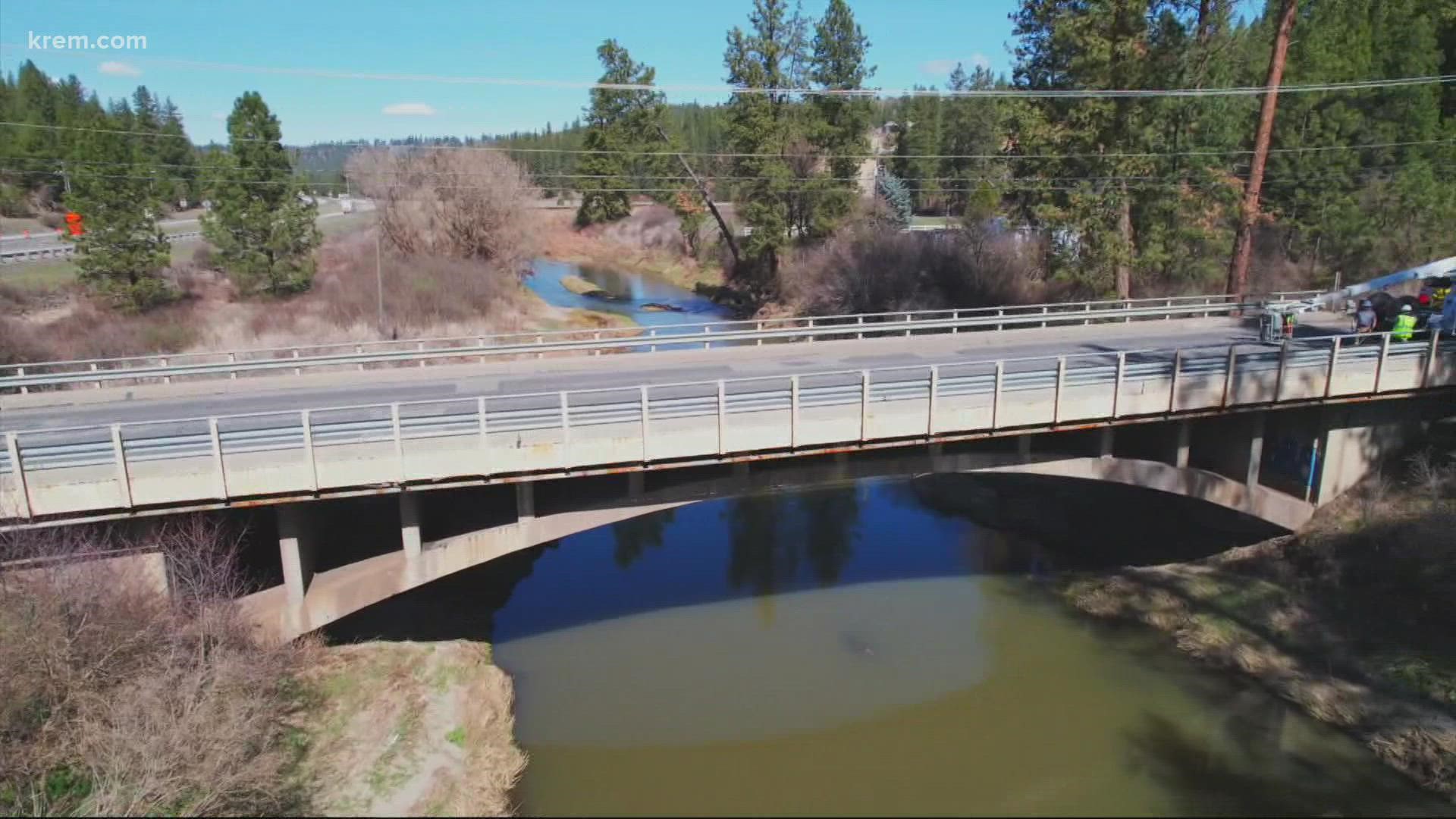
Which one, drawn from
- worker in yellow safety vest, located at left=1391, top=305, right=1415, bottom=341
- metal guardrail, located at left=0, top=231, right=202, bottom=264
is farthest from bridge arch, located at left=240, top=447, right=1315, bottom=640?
metal guardrail, located at left=0, top=231, right=202, bottom=264

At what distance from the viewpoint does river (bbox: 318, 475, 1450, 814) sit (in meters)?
14.7

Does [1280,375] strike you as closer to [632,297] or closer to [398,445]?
[398,445]

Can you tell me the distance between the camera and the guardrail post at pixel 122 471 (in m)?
12.6

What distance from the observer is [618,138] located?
6194 cm

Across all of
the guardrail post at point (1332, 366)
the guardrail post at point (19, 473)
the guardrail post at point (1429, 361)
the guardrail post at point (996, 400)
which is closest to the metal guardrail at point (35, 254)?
the guardrail post at point (19, 473)

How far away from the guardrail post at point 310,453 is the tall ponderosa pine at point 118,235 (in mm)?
29863

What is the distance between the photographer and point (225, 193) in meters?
40.1

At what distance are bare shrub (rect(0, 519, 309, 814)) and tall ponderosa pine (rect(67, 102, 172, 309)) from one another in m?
29.2

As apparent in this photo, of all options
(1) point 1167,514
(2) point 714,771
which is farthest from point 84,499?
(1) point 1167,514

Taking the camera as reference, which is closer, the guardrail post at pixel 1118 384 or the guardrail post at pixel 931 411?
the guardrail post at pixel 931 411

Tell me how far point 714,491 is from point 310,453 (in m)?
6.64

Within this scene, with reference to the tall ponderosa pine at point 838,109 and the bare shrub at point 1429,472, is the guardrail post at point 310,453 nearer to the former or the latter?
the bare shrub at point 1429,472

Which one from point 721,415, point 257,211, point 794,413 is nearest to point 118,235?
point 257,211

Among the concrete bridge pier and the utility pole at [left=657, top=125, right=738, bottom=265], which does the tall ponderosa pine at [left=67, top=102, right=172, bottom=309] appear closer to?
the utility pole at [left=657, top=125, right=738, bottom=265]
